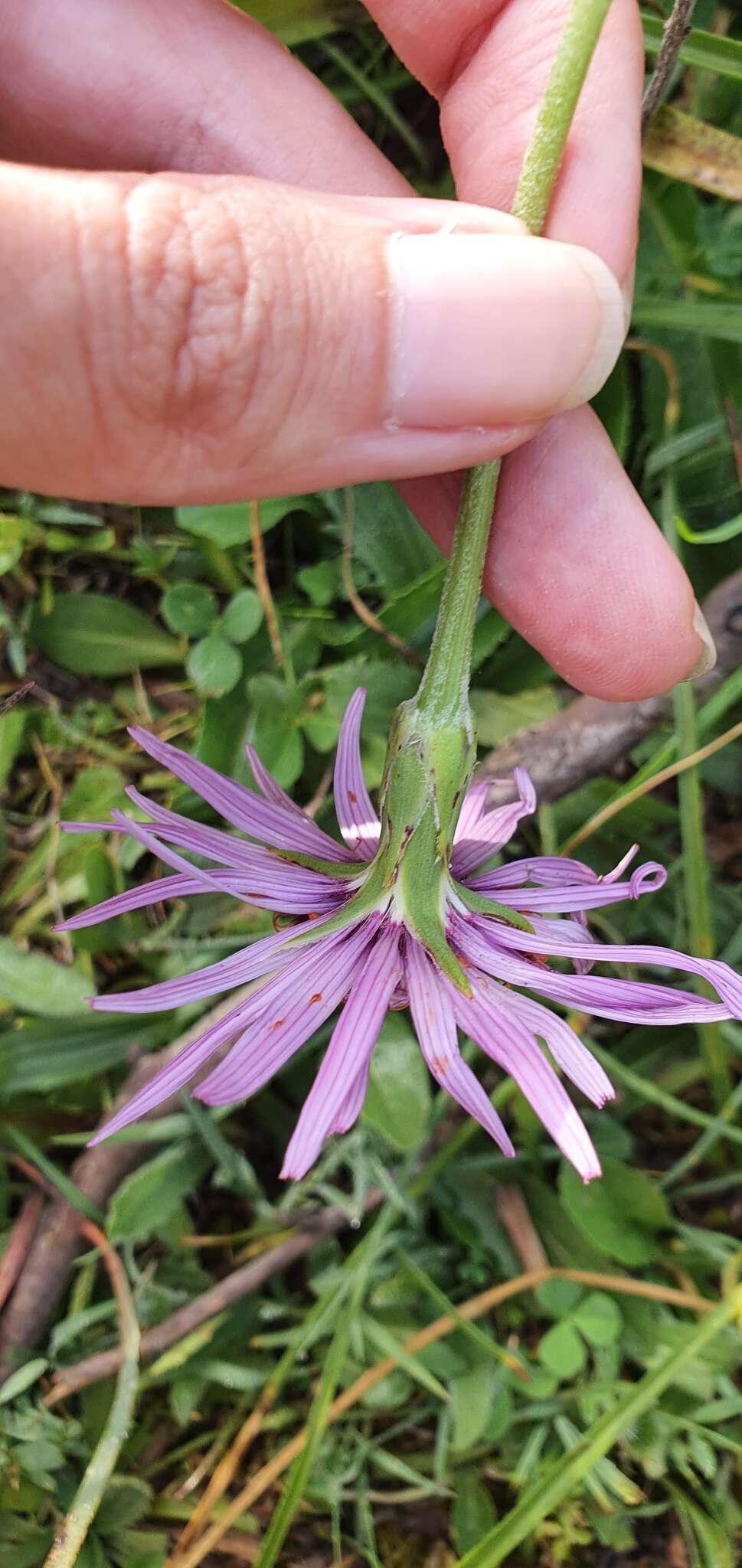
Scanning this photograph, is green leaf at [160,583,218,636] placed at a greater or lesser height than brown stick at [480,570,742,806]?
lesser

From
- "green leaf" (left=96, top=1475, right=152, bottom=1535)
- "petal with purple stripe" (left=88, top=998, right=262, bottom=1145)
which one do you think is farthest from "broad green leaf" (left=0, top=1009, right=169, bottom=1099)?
"petal with purple stripe" (left=88, top=998, right=262, bottom=1145)

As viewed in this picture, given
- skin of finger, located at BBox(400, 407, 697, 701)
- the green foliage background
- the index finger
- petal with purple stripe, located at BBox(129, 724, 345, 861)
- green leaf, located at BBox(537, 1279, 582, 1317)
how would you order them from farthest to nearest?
1. green leaf, located at BBox(537, 1279, 582, 1317)
2. the green foliage background
3. skin of finger, located at BBox(400, 407, 697, 701)
4. the index finger
5. petal with purple stripe, located at BBox(129, 724, 345, 861)

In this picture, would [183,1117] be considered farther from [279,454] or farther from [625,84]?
[625,84]

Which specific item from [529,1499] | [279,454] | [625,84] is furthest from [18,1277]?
[625,84]

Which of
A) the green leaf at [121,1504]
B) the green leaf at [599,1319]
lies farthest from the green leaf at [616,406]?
the green leaf at [121,1504]

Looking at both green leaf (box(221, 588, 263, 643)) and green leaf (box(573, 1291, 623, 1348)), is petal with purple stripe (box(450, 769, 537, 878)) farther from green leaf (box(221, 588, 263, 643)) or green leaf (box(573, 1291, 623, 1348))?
green leaf (box(573, 1291, 623, 1348))

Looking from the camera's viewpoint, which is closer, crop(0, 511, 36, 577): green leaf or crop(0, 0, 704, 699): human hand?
crop(0, 0, 704, 699): human hand

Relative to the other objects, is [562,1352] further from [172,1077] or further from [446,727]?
[446,727]

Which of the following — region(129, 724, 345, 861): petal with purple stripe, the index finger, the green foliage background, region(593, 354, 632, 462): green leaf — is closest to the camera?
region(129, 724, 345, 861): petal with purple stripe
